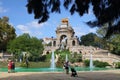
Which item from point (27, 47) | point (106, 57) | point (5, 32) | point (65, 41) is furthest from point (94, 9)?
point (65, 41)

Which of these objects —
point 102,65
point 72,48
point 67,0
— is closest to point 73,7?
point 67,0

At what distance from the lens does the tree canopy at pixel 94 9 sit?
12.2 meters

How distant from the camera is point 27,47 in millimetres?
73625

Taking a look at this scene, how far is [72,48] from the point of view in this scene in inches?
3287

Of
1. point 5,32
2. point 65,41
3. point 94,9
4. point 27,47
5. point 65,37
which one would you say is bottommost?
point 94,9

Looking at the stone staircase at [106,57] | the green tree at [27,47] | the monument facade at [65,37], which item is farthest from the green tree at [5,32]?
the stone staircase at [106,57]

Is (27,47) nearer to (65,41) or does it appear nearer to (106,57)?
(106,57)

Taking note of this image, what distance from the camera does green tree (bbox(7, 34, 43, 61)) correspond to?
236 feet

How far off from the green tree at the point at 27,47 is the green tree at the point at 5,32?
16.8 ft

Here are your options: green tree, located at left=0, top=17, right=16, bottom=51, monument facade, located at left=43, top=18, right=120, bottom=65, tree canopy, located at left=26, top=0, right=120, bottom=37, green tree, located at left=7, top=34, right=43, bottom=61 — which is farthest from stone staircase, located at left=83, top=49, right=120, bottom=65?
tree canopy, located at left=26, top=0, right=120, bottom=37

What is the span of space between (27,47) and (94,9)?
61.4m

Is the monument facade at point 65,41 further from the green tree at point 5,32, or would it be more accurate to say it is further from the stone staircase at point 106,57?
the stone staircase at point 106,57

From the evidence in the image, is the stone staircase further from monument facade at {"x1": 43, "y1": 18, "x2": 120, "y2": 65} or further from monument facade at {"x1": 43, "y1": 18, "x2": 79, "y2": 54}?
monument facade at {"x1": 43, "y1": 18, "x2": 79, "y2": 54}

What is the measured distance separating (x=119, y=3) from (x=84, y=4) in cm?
142
